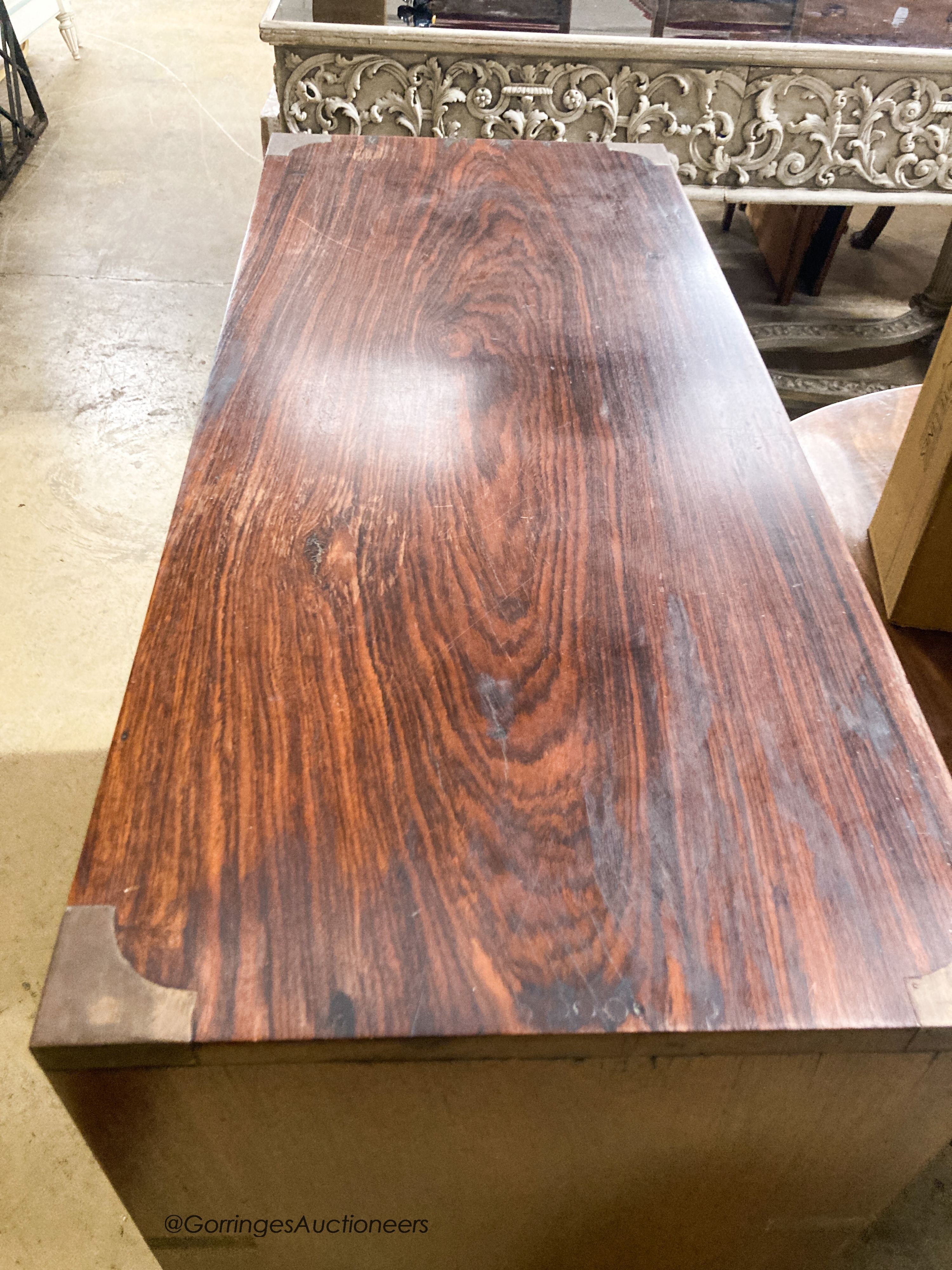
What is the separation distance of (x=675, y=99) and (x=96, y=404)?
1.35 meters

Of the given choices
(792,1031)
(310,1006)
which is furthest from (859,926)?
(310,1006)

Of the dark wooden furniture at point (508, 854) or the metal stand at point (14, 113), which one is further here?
the metal stand at point (14, 113)

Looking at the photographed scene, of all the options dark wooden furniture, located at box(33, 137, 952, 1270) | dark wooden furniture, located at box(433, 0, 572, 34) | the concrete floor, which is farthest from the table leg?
dark wooden furniture, located at box(33, 137, 952, 1270)

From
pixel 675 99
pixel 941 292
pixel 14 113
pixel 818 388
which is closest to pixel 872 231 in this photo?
pixel 941 292

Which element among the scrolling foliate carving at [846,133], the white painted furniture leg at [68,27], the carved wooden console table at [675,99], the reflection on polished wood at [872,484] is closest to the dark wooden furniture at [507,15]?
the carved wooden console table at [675,99]

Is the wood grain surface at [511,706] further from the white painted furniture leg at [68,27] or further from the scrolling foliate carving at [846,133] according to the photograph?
the white painted furniture leg at [68,27]

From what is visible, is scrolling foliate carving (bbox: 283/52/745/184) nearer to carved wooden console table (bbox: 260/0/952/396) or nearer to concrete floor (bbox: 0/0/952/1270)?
carved wooden console table (bbox: 260/0/952/396)

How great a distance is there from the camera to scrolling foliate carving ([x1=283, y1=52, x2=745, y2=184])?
5.47 ft

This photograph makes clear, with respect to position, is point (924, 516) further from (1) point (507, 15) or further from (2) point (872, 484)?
(1) point (507, 15)

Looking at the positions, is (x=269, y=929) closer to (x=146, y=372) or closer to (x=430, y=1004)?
(x=430, y=1004)

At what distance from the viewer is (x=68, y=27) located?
3404 mm

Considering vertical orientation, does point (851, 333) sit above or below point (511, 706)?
below

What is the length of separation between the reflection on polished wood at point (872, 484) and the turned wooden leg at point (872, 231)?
1662 millimetres

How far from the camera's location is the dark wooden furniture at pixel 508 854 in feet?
1.72
